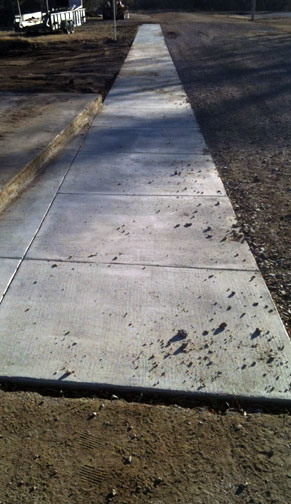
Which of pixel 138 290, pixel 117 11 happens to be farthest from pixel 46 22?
pixel 138 290

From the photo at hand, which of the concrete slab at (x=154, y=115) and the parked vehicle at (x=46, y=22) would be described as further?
the parked vehicle at (x=46, y=22)

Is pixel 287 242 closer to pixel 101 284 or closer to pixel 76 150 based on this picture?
pixel 101 284

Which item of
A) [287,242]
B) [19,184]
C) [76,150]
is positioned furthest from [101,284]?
[76,150]

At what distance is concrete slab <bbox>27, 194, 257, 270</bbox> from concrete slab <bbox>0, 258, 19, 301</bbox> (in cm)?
24

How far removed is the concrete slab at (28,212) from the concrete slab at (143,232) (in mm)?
119

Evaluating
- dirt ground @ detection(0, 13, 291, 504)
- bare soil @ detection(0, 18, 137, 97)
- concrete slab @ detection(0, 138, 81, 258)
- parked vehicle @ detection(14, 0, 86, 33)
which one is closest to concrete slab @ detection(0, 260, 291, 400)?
dirt ground @ detection(0, 13, 291, 504)

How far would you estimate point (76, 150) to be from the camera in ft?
27.1

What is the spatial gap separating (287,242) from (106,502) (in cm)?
355

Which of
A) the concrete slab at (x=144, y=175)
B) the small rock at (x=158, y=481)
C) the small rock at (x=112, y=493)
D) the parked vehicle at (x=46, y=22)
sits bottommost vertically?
the small rock at (x=158, y=481)

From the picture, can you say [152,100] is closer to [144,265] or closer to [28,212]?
[28,212]

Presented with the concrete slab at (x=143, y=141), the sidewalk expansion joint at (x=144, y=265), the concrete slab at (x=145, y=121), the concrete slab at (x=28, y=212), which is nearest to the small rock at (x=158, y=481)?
the sidewalk expansion joint at (x=144, y=265)

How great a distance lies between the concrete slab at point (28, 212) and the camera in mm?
5188

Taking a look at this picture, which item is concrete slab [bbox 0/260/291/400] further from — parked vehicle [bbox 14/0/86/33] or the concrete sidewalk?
parked vehicle [bbox 14/0/86/33]

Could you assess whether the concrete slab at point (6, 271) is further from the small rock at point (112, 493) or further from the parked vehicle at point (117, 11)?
the parked vehicle at point (117, 11)
